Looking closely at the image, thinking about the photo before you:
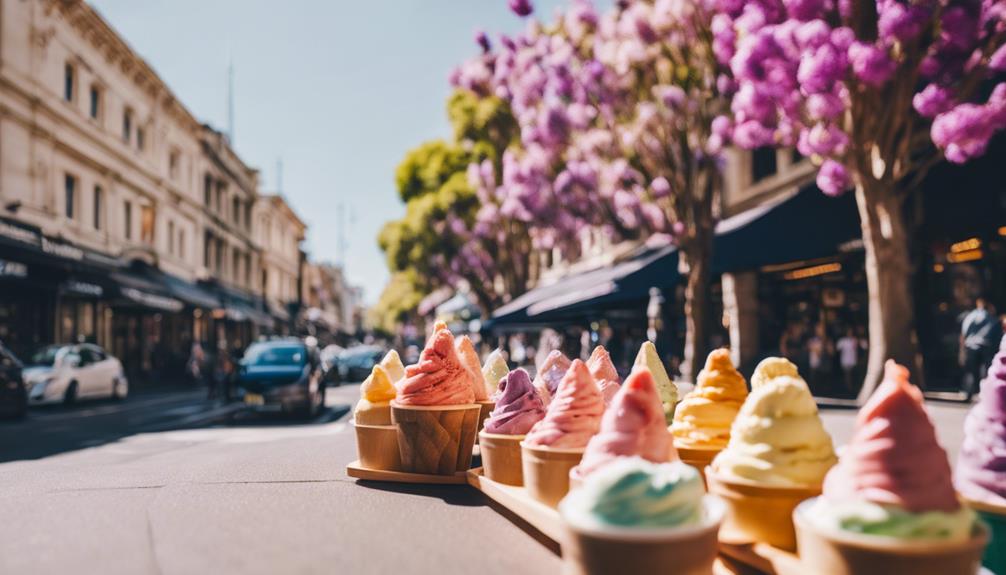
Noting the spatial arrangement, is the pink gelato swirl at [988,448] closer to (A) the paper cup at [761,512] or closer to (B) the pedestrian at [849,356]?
(A) the paper cup at [761,512]

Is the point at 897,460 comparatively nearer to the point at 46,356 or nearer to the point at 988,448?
the point at 988,448

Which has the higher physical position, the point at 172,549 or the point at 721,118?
the point at 721,118

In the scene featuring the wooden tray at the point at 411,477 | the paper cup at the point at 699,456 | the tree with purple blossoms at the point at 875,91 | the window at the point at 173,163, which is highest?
the window at the point at 173,163

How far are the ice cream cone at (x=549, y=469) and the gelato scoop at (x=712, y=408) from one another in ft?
1.76

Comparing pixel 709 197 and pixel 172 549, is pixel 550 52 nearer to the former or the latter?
pixel 709 197

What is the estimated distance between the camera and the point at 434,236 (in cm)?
3434

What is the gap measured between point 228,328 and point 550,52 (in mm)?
36340

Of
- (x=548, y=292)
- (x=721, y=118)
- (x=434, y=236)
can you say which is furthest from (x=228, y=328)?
(x=721, y=118)

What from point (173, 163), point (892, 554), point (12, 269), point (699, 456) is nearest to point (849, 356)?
point (699, 456)

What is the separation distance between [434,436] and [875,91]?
962cm

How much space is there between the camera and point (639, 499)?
213cm

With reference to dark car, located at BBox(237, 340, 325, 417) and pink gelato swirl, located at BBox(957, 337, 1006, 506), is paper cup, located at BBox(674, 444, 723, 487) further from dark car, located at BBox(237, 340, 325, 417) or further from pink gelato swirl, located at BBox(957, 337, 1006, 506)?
dark car, located at BBox(237, 340, 325, 417)

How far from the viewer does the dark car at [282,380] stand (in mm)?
14000

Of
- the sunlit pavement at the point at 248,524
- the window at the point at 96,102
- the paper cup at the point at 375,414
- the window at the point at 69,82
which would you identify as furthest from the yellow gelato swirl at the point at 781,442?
the window at the point at 96,102
